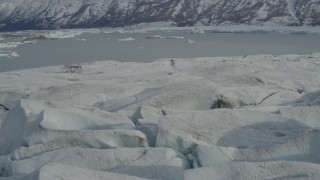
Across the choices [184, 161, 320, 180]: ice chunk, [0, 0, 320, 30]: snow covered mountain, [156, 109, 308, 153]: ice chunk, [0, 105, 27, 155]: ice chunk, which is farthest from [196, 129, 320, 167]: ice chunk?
[0, 0, 320, 30]: snow covered mountain

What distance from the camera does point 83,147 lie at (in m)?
5.44

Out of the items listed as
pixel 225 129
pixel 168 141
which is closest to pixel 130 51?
pixel 225 129

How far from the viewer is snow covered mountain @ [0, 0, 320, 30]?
10650 cm

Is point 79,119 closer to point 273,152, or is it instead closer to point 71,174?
point 71,174

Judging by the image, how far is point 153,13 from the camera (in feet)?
403

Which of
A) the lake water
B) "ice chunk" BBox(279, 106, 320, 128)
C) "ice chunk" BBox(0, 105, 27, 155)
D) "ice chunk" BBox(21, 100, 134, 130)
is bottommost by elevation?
the lake water

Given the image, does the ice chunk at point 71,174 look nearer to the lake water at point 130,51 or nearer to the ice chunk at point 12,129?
the ice chunk at point 12,129

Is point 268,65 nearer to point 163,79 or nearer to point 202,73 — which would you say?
point 202,73

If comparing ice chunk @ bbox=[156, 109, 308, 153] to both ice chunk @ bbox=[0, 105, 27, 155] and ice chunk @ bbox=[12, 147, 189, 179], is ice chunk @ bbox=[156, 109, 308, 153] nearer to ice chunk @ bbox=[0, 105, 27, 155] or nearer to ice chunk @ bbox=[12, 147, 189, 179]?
ice chunk @ bbox=[12, 147, 189, 179]

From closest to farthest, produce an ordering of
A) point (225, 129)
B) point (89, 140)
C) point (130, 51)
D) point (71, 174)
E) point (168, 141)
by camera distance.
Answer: point (71, 174) → point (168, 141) → point (89, 140) → point (225, 129) → point (130, 51)

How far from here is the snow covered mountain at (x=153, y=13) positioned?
349ft

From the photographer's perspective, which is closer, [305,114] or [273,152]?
[273,152]

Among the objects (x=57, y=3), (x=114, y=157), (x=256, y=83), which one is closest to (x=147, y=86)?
(x=256, y=83)

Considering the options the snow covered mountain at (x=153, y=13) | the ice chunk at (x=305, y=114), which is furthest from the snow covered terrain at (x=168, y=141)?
the snow covered mountain at (x=153, y=13)
